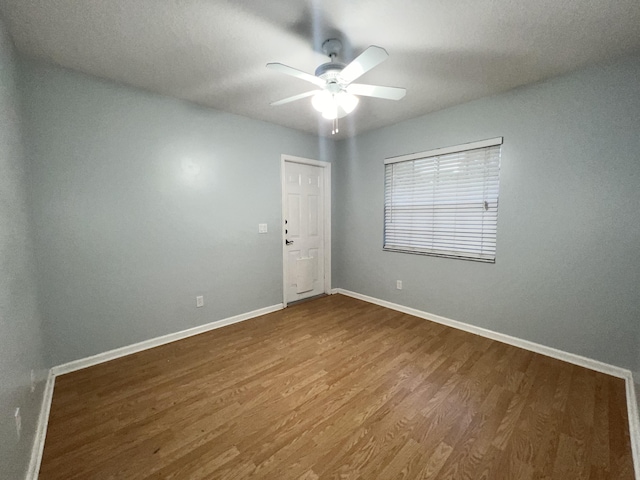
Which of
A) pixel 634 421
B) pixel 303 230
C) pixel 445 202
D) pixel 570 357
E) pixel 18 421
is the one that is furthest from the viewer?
pixel 303 230

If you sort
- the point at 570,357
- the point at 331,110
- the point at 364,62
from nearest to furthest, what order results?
the point at 364,62 → the point at 331,110 → the point at 570,357

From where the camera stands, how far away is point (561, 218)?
2225 mm

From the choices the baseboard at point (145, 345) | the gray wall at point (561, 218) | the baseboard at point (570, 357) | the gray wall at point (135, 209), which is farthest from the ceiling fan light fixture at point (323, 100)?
the baseboard at point (570, 357)

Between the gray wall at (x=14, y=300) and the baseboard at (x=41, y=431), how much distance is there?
0.06 metres

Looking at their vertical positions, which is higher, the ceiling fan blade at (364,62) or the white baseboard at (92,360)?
the ceiling fan blade at (364,62)

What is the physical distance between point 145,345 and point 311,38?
2999mm

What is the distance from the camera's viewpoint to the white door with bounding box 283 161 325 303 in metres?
3.64

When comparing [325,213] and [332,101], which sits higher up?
[332,101]

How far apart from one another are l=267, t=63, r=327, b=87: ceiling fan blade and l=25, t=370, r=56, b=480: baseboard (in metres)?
2.43

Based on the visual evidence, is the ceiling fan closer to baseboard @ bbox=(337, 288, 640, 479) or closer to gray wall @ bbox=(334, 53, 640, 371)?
gray wall @ bbox=(334, 53, 640, 371)

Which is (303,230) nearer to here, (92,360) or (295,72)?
(295,72)

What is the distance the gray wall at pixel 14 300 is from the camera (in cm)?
108

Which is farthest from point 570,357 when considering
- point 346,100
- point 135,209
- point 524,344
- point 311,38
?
point 135,209

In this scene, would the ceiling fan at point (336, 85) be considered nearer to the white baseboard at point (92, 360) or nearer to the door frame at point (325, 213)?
the door frame at point (325, 213)
